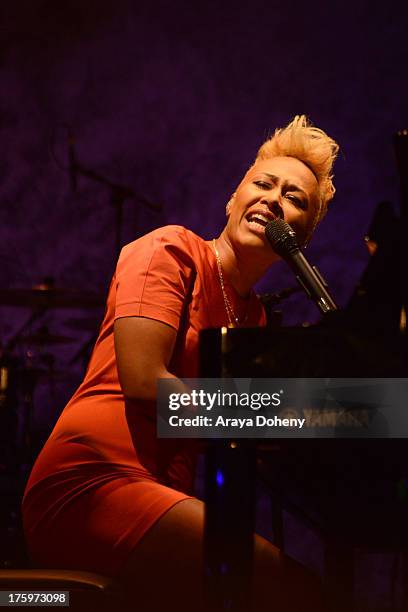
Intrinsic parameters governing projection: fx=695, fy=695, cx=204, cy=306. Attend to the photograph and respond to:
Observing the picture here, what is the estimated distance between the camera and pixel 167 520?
1088 millimetres

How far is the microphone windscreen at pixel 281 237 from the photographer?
1.37m

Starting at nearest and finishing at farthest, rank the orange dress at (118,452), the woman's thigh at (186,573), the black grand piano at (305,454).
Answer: the black grand piano at (305,454) < the woman's thigh at (186,573) < the orange dress at (118,452)

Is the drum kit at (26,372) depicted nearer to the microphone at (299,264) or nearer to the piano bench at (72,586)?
the microphone at (299,264)

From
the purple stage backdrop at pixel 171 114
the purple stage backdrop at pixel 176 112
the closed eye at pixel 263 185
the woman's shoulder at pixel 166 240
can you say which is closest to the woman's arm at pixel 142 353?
the woman's shoulder at pixel 166 240

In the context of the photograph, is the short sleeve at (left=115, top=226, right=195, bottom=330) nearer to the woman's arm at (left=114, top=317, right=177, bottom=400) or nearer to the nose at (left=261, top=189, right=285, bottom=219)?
the woman's arm at (left=114, top=317, right=177, bottom=400)

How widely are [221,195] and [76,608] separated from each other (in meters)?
3.04

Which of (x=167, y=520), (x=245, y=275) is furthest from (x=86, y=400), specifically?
(x=245, y=275)

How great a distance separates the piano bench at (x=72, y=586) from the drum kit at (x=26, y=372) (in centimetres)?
234

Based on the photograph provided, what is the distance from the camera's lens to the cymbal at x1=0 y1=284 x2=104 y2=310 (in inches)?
133

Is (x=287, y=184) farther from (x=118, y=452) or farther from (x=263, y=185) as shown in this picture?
(x=118, y=452)

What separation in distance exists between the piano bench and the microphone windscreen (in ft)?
2.32

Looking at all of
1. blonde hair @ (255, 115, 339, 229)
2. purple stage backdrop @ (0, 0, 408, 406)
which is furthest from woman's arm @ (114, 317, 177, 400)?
purple stage backdrop @ (0, 0, 408, 406)

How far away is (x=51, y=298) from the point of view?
138 inches

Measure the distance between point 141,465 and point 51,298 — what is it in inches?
94.2
